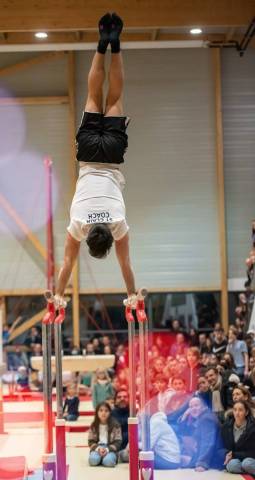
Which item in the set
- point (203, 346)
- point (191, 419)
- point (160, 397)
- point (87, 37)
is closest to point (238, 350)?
point (203, 346)

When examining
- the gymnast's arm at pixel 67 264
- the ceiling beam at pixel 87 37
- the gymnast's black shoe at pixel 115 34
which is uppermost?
the ceiling beam at pixel 87 37

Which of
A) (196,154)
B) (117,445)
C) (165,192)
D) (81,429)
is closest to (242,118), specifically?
(196,154)

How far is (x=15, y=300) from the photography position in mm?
18156

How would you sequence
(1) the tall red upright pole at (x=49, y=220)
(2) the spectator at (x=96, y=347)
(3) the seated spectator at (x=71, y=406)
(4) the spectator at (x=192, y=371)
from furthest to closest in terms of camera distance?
(2) the spectator at (x=96, y=347)
(1) the tall red upright pole at (x=49, y=220)
(3) the seated spectator at (x=71, y=406)
(4) the spectator at (x=192, y=371)

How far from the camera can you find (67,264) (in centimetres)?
521

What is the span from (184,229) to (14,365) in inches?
216

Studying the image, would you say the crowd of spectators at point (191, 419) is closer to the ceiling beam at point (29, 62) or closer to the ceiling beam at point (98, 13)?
the ceiling beam at point (98, 13)

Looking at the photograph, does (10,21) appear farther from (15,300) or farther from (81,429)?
(15,300)

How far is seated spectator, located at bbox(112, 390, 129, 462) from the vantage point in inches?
362

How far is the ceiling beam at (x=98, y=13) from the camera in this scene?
403 inches

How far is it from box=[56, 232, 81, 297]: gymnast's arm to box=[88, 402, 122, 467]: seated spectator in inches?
174

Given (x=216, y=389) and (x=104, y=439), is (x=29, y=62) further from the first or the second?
(x=104, y=439)

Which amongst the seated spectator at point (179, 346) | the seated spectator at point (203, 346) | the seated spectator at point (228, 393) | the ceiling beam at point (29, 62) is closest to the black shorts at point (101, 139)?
the seated spectator at point (228, 393)

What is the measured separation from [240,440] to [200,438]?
1.69ft
